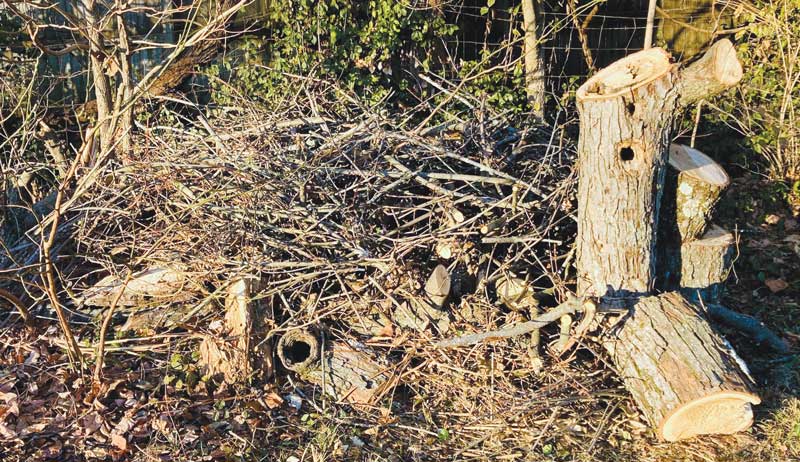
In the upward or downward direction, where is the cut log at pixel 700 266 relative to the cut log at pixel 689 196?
downward

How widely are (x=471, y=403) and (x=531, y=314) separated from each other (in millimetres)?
649

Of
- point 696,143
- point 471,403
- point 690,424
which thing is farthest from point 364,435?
point 696,143

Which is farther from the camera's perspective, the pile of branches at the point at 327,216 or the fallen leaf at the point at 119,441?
the pile of branches at the point at 327,216

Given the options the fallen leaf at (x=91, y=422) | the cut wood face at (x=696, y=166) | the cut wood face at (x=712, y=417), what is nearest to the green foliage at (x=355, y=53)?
the cut wood face at (x=696, y=166)

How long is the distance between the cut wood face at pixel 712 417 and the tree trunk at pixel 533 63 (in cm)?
353

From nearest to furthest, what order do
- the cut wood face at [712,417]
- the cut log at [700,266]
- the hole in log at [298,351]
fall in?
the cut wood face at [712,417]
the hole in log at [298,351]
the cut log at [700,266]

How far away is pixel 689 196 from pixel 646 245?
19.3 inches

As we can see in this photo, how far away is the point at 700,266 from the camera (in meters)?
4.33

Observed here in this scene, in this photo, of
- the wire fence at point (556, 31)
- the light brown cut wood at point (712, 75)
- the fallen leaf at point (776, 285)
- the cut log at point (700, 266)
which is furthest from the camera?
the wire fence at point (556, 31)

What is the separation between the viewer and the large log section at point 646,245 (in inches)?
138

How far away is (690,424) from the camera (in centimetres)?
352

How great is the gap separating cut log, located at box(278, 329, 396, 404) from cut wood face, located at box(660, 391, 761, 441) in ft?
4.80

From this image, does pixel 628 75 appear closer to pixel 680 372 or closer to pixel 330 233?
pixel 680 372

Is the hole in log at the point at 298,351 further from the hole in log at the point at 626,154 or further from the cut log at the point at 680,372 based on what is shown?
the hole in log at the point at 626,154
